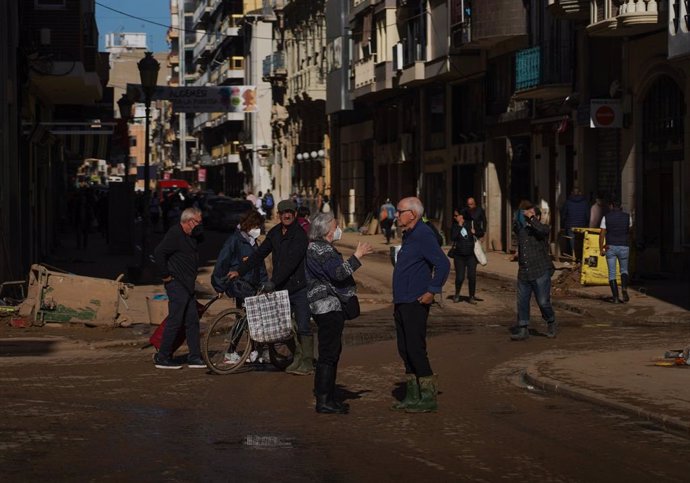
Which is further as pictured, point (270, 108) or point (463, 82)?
point (270, 108)

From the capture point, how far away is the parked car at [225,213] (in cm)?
6325

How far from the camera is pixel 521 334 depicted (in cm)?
1842

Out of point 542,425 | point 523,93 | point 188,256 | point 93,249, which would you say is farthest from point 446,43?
point 542,425

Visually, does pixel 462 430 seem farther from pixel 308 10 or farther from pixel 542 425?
pixel 308 10

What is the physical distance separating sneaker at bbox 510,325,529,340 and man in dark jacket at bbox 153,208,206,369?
476 centimetres

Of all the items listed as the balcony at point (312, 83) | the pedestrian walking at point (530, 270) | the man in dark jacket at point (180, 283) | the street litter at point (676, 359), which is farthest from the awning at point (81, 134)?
the balcony at point (312, 83)

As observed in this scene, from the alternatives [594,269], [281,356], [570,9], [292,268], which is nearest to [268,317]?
[292,268]

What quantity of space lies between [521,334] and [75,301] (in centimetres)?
620

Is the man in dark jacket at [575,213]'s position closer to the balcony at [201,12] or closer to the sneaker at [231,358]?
the sneaker at [231,358]

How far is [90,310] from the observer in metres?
19.9

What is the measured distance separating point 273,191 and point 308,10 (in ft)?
62.2

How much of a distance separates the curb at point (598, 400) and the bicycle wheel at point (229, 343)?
2.94 meters

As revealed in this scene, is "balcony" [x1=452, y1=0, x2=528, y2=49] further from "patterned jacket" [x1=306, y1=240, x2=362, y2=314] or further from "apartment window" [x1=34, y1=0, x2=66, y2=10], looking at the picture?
"patterned jacket" [x1=306, y1=240, x2=362, y2=314]

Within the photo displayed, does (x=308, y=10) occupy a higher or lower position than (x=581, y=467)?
higher
